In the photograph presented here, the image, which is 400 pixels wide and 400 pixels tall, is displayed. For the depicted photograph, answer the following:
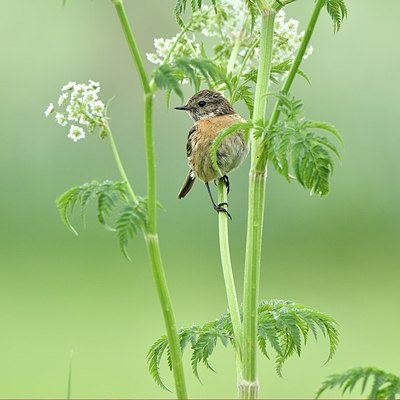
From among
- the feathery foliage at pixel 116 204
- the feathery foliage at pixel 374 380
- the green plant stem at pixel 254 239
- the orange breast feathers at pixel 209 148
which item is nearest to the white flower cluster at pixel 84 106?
the feathery foliage at pixel 116 204

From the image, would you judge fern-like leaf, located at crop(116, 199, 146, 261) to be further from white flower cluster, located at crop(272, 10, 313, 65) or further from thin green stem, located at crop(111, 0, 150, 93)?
white flower cluster, located at crop(272, 10, 313, 65)

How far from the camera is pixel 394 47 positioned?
6.39m

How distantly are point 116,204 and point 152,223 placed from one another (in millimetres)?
76

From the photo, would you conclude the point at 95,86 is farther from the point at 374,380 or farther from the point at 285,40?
the point at 374,380

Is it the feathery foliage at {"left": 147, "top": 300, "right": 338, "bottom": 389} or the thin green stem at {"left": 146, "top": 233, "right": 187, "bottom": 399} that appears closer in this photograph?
the thin green stem at {"left": 146, "top": 233, "right": 187, "bottom": 399}

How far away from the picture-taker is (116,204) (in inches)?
46.6

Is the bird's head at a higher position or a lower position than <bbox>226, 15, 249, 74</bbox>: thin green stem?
higher

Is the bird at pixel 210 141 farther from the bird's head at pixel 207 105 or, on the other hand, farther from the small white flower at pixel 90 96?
the small white flower at pixel 90 96

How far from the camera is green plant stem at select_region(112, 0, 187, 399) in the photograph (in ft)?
3.72

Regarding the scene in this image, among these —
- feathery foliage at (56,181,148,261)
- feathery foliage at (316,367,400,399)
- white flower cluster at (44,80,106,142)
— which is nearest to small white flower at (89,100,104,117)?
white flower cluster at (44,80,106,142)

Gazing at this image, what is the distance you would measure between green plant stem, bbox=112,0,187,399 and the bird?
93 centimetres

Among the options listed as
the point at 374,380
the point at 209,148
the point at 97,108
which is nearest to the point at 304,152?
the point at 374,380

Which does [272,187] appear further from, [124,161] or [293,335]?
[293,335]

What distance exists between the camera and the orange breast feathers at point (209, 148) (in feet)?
6.97
